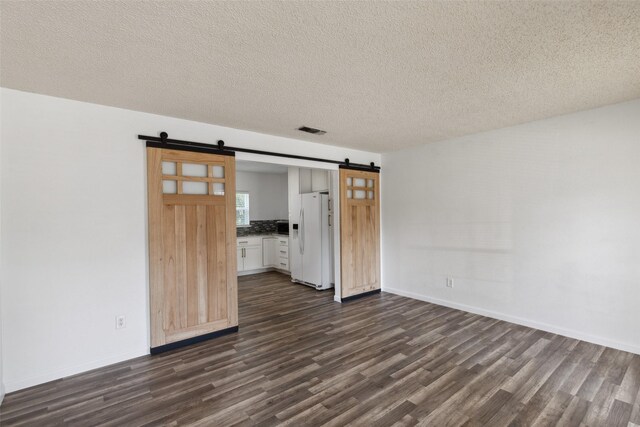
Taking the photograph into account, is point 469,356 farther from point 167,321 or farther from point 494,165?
point 167,321

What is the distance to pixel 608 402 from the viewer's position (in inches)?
88.8

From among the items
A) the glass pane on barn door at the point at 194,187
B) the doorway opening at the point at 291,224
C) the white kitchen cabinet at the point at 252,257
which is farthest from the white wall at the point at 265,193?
the glass pane on barn door at the point at 194,187

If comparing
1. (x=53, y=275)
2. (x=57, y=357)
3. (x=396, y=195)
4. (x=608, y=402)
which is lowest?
(x=608, y=402)

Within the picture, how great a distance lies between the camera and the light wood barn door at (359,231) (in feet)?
16.0

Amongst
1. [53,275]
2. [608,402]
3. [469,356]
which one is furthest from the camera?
[469,356]

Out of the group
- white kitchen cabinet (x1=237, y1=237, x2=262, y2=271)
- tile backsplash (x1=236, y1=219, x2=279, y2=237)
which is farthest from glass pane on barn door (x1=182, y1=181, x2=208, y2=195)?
tile backsplash (x1=236, y1=219, x2=279, y2=237)

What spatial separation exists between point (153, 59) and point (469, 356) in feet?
12.2

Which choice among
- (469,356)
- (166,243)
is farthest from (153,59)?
(469,356)

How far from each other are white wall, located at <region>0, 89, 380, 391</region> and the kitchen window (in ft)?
14.3

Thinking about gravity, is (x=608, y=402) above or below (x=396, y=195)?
below

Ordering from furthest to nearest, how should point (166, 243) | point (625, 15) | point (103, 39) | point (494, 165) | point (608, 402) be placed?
point (494, 165), point (166, 243), point (608, 402), point (103, 39), point (625, 15)

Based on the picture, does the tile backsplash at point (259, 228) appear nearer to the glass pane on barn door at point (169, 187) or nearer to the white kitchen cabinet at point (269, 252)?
the white kitchen cabinet at point (269, 252)

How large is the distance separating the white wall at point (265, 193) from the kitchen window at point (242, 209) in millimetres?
100

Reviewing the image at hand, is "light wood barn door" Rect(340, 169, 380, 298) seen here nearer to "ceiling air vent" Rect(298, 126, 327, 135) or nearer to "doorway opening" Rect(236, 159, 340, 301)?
"doorway opening" Rect(236, 159, 340, 301)
